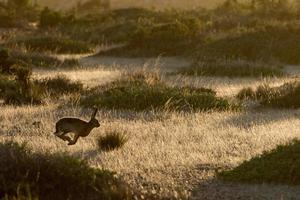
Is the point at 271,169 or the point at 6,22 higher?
the point at 271,169

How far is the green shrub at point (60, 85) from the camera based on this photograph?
678 inches

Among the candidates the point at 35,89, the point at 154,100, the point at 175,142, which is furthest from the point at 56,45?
the point at 175,142

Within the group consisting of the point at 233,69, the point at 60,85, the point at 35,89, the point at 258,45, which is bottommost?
the point at 258,45

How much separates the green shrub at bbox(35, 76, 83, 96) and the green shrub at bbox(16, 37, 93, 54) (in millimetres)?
10522

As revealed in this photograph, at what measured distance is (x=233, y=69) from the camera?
22219 mm

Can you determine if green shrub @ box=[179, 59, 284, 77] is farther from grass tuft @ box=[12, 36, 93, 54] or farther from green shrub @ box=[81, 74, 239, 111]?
grass tuft @ box=[12, 36, 93, 54]

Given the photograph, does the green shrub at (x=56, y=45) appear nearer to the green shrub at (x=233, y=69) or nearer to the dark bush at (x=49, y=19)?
the green shrub at (x=233, y=69)

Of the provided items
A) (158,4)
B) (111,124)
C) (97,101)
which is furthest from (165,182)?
(158,4)

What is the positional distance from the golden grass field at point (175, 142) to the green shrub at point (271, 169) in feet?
0.59

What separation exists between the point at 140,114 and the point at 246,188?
544 cm

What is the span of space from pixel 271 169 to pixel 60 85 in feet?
32.0

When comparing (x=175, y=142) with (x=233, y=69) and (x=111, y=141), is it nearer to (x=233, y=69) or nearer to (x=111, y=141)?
(x=111, y=141)

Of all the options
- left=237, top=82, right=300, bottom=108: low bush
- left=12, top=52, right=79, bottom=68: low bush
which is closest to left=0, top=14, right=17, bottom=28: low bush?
left=12, top=52, right=79, bottom=68: low bush

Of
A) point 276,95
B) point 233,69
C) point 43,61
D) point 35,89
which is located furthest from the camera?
point 43,61
